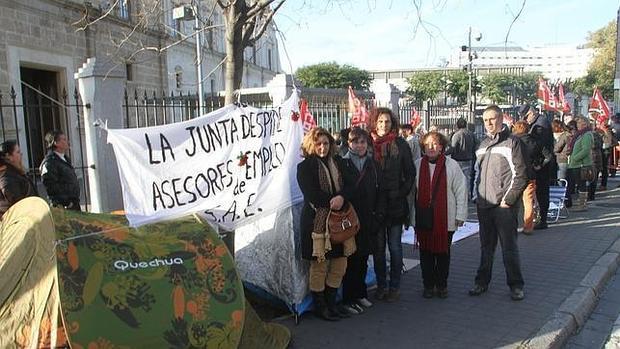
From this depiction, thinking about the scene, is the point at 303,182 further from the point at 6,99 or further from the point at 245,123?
the point at 6,99

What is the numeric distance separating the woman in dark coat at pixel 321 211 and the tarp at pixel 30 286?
6.50 ft

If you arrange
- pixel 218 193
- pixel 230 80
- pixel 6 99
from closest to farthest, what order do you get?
1. pixel 218 193
2. pixel 230 80
3. pixel 6 99

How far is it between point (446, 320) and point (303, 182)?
5.69ft

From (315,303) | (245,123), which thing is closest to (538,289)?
(315,303)

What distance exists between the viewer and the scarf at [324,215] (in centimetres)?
429

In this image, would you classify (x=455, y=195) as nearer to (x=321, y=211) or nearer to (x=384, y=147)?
(x=384, y=147)

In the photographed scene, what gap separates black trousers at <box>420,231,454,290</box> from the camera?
5.03m

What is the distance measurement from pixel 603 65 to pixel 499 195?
5237 cm

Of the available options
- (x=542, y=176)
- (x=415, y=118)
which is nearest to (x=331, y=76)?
(x=415, y=118)

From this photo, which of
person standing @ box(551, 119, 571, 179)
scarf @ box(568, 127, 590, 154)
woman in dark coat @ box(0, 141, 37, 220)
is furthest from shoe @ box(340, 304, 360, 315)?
scarf @ box(568, 127, 590, 154)

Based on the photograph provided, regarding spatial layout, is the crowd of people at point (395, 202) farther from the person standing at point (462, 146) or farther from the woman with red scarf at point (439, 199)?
the person standing at point (462, 146)

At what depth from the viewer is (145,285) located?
10.5 feet

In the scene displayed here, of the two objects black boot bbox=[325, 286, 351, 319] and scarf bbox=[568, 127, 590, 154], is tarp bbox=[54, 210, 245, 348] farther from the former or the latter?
scarf bbox=[568, 127, 590, 154]

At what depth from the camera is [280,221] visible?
454 cm
